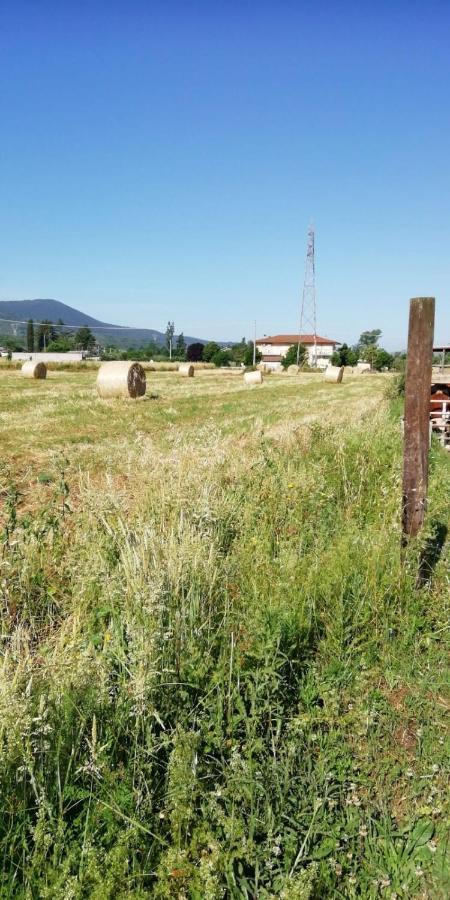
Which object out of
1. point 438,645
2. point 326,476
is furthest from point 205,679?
point 326,476

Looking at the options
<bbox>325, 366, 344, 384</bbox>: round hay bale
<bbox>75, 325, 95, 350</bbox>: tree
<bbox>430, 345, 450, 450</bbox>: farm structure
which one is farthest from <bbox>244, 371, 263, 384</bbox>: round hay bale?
<bbox>75, 325, 95, 350</bbox>: tree

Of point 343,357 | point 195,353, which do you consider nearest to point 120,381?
point 343,357

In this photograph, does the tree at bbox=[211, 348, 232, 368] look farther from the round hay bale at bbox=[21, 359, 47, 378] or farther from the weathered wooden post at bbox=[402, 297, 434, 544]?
the weathered wooden post at bbox=[402, 297, 434, 544]

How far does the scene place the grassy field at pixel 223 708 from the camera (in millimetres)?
2393

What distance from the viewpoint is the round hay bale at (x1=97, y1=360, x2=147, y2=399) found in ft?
66.5

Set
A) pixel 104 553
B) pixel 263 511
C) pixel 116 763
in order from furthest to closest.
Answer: pixel 263 511, pixel 104 553, pixel 116 763

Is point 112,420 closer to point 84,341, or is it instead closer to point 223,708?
point 223,708

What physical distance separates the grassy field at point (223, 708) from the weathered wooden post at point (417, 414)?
0.24 meters

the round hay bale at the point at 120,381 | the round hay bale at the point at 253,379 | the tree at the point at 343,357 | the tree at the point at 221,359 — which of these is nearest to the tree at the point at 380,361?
the tree at the point at 343,357

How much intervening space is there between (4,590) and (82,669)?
1.31m

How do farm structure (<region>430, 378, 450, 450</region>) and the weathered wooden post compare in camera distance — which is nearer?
the weathered wooden post

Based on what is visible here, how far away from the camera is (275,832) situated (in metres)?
2.58

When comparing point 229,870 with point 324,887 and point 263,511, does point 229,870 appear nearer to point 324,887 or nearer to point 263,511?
point 324,887

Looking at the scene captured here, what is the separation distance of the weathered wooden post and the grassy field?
0.24m
